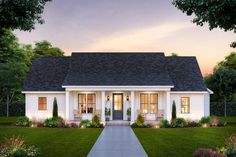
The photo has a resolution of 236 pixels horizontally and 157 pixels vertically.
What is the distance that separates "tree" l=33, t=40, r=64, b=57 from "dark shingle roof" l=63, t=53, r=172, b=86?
3124 centimetres

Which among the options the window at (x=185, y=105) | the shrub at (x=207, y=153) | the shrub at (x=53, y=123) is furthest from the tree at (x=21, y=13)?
the window at (x=185, y=105)

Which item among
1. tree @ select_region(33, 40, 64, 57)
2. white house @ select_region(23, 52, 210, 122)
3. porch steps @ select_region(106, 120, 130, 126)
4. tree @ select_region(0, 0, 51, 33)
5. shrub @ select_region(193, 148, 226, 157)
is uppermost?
tree @ select_region(33, 40, 64, 57)

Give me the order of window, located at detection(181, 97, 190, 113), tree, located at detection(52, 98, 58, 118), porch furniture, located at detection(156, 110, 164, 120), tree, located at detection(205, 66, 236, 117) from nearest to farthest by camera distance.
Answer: tree, located at detection(52, 98, 58, 118), porch furniture, located at detection(156, 110, 164, 120), window, located at detection(181, 97, 190, 113), tree, located at detection(205, 66, 236, 117)

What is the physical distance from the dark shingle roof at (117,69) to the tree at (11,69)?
12369mm

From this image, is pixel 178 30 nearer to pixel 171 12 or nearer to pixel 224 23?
pixel 171 12

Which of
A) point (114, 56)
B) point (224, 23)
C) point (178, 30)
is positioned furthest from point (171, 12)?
point (224, 23)

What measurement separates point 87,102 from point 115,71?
4.10 m

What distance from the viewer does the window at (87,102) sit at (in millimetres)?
38656

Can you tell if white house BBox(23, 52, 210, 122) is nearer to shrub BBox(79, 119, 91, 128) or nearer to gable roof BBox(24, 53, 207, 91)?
gable roof BBox(24, 53, 207, 91)

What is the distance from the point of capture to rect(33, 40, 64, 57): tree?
237ft

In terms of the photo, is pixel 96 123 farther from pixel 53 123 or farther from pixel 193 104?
pixel 193 104

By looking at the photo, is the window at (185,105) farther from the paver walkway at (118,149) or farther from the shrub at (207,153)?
the shrub at (207,153)

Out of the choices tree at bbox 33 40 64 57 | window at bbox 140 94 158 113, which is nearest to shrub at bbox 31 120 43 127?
window at bbox 140 94 158 113

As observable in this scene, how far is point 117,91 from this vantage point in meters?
38.6
